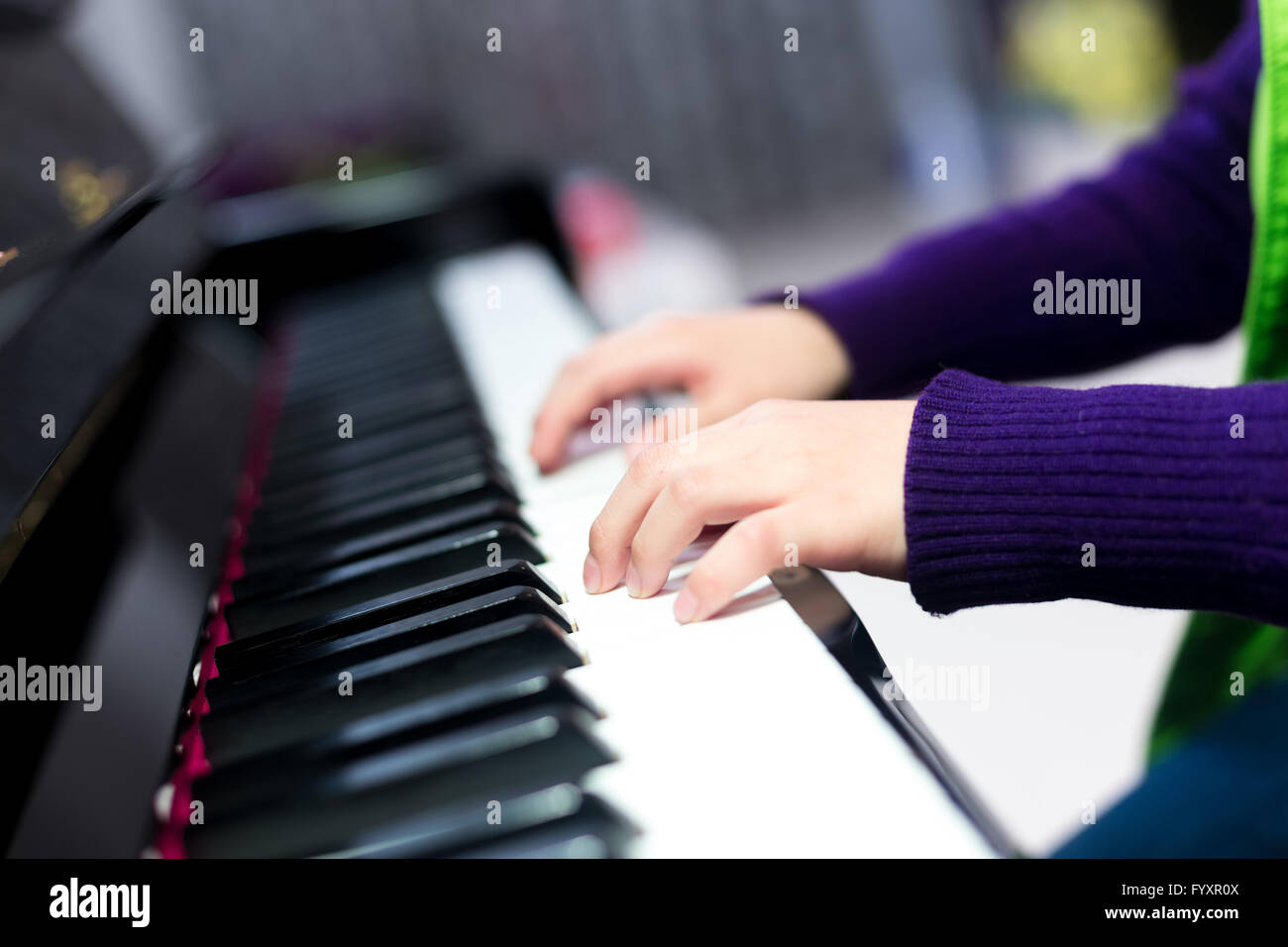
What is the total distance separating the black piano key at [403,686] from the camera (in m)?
0.45

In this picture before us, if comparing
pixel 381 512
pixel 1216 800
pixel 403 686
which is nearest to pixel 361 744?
pixel 403 686

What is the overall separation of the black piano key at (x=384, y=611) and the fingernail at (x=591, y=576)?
0.05 ft

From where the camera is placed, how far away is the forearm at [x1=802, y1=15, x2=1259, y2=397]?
2.41 feet

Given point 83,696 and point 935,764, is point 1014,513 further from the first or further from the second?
point 83,696

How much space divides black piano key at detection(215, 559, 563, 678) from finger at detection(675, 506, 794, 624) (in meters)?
0.08

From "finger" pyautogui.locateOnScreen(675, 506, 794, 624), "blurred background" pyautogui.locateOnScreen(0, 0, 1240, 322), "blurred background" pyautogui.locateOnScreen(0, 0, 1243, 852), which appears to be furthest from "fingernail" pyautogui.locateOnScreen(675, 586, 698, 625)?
"blurred background" pyautogui.locateOnScreen(0, 0, 1240, 322)

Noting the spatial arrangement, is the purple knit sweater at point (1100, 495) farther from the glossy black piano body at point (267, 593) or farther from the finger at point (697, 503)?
the glossy black piano body at point (267, 593)

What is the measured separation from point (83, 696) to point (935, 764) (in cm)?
48

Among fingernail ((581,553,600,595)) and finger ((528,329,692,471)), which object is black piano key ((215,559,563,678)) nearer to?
fingernail ((581,553,600,595))

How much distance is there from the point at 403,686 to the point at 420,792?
0.08 metres

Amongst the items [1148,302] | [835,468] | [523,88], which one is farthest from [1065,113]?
[835,468]

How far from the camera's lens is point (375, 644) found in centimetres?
50
